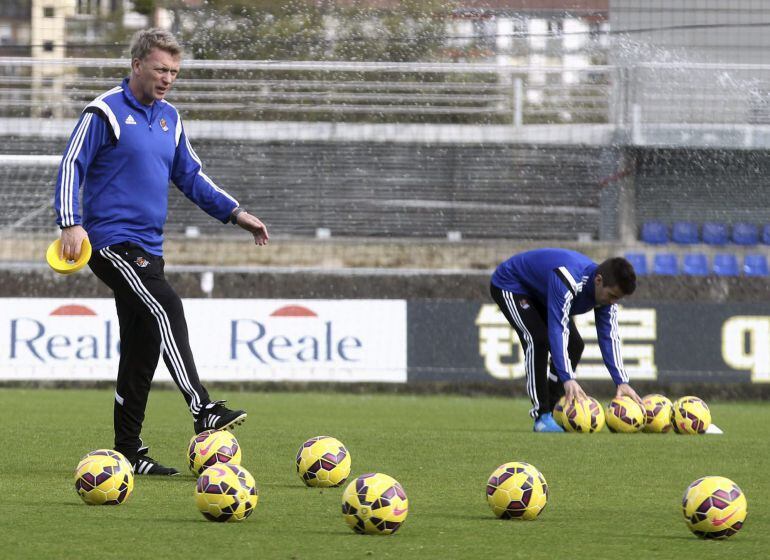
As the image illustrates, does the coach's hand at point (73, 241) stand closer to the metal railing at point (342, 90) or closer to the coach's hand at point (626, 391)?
the coach's hand at point (626, 391)

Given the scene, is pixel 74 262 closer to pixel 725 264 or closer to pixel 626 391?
pixel 626 391

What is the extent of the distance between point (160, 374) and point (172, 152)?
8055 millimetres

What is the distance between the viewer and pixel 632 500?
21.1 ft

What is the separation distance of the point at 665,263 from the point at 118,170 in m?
10.6

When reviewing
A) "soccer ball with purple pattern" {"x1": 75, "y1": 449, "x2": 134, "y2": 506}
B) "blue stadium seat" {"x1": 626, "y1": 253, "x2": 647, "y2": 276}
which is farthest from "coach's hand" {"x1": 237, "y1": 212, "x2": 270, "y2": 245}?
"blue stadium seat" {"x1": 626, "y1": 253, "x2": 647, "y2": 276}

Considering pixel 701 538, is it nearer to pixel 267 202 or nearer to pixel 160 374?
pixel 160 374

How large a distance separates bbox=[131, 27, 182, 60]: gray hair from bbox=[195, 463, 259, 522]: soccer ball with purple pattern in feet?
7.35

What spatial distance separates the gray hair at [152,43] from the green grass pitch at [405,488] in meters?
2.00

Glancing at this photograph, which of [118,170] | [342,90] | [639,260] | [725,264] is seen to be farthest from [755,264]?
[118,170]

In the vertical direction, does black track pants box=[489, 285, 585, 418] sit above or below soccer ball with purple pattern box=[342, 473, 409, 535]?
above

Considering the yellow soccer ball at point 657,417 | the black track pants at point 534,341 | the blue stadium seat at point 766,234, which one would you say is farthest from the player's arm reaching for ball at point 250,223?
the blue stadium seat at point 766,234

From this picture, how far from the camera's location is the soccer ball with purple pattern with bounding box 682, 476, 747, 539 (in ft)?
17.2

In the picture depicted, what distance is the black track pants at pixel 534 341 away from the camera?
991 cm

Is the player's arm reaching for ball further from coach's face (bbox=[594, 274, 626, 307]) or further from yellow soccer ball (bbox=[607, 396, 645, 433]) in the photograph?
yellow soccer ball (bbox=[607, 396, 645, 433])
